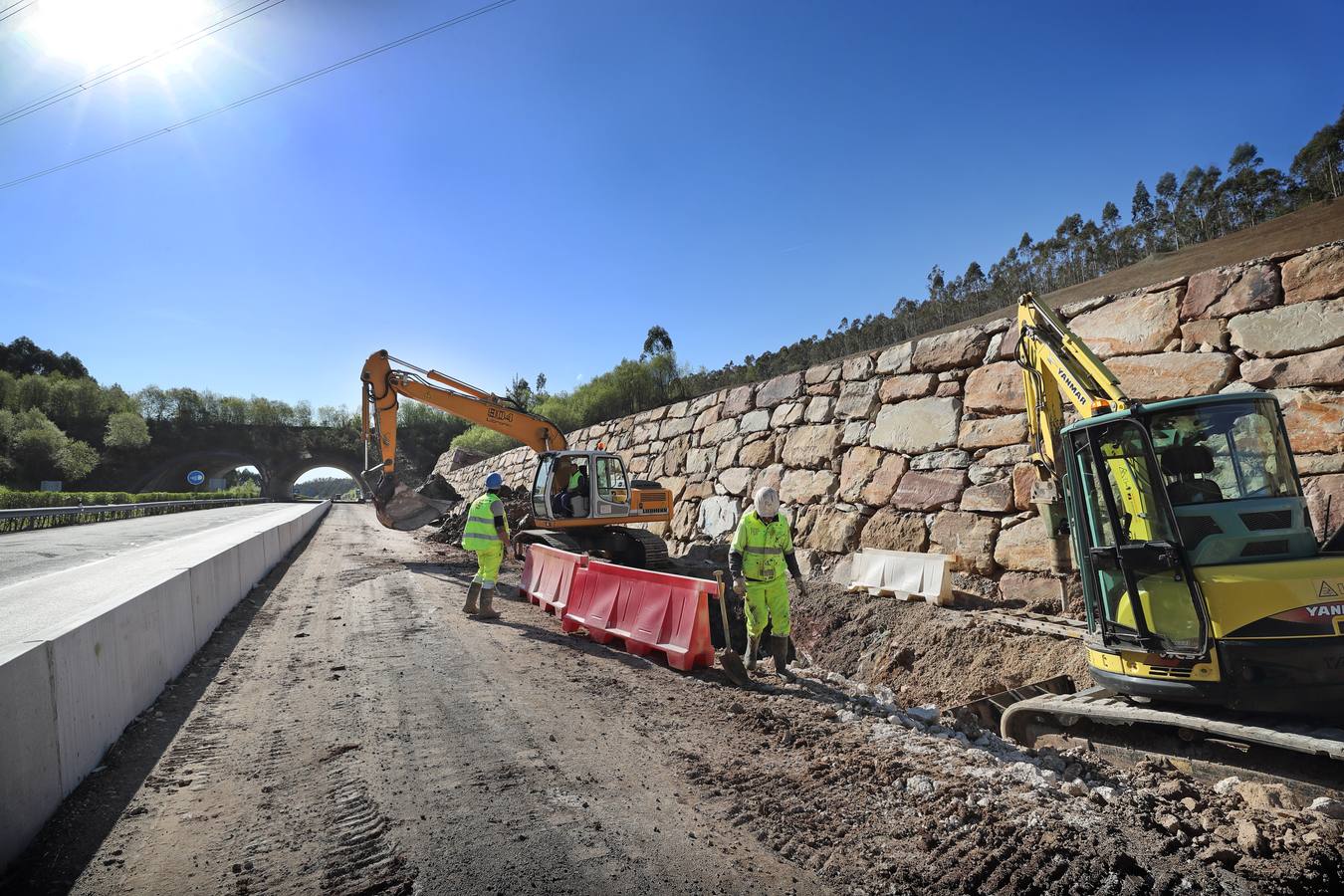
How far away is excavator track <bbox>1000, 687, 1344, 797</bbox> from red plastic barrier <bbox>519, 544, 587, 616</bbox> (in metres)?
5.77

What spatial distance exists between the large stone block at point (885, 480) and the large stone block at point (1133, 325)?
3066 millimetres

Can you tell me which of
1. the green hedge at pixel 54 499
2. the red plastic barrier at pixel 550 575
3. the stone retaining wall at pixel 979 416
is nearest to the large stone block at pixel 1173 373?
the stone retaining wall at pixel 979 416

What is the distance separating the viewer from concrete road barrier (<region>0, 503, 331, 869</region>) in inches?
123

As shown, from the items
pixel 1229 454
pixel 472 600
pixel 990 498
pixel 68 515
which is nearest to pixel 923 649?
pixel 990 498

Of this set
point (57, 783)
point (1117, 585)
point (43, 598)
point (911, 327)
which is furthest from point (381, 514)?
point (911, 327)

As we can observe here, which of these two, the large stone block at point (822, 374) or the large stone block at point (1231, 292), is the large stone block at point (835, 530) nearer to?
the large stone block at point (822, 374)

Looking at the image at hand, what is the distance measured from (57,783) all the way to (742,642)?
6192 mm

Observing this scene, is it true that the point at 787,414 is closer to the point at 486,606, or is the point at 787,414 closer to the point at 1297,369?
the point at 486,606

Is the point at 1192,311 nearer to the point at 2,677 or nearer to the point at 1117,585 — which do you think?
the point at 1117,585

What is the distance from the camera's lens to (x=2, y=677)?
119 inches

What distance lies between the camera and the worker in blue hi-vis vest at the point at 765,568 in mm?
6652

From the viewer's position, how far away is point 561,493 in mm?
12914

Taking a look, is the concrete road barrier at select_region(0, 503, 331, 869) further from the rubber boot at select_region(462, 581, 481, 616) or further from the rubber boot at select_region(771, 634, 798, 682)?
the rubber boot at select_region(771, 634, 798, 682)

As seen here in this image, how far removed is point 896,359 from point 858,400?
0.96m
